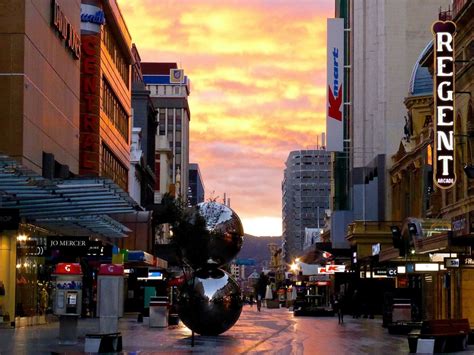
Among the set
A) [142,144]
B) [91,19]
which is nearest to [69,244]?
[91,19]

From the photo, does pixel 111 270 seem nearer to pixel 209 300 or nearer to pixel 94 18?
pixel 209 300

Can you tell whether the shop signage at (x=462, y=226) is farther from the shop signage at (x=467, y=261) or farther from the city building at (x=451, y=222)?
the shop signage at (x=467, y=261)

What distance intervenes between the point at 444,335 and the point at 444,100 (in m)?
16.0

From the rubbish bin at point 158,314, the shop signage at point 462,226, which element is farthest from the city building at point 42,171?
the shop signage at point 462,226

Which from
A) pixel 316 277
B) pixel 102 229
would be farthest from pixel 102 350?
pixel 316 277

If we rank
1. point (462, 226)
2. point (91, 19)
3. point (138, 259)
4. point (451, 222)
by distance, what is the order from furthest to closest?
point (91, 19)
point (138, 259)
point (451, 222)
point (462, 226)

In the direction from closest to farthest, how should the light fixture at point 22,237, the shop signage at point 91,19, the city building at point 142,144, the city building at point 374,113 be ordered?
the light fixture at point 22,237 → the shop signage at point 91,19 → the city building at point 374,113 → the city building at point 142,144

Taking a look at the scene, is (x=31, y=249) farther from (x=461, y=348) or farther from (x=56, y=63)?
(x=461, y=348)

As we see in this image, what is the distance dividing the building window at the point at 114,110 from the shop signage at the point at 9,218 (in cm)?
3136

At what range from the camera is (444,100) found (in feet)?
137

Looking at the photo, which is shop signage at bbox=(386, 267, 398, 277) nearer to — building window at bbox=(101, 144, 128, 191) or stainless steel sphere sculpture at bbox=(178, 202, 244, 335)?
building window at bbox=(101, 144, 128, 191)

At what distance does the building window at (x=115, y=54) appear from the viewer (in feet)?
236

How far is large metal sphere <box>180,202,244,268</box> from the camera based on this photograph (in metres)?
33.6

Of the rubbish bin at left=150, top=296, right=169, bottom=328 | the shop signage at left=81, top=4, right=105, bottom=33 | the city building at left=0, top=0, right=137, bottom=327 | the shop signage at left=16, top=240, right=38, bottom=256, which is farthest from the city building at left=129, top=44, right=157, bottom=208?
the rubbish bin at left=150, top=296, right=169, bottom=328
